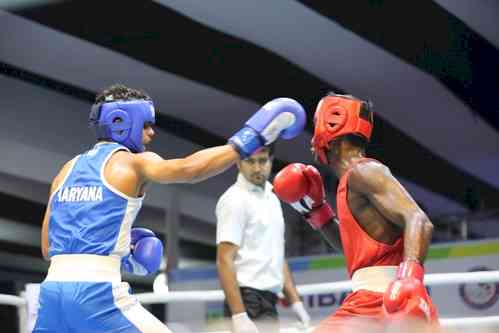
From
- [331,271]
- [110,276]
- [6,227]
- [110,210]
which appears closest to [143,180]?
[110,210]

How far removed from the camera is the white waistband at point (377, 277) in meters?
2.30

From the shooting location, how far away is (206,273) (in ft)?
24.6

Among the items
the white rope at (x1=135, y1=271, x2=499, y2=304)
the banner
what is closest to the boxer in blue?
the white rope at (x1=135, y1=271, x2=499, y2=304)

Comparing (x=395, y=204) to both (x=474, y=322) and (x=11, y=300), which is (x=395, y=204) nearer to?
(x=474, y=322)

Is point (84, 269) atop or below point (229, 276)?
below

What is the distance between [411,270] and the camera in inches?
80.3

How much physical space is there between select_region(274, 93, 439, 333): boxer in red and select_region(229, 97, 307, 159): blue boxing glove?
16 centimetres

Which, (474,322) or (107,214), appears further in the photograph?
(474,322)

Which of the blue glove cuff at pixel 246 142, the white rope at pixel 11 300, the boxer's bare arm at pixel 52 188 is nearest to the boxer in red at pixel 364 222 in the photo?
the blue glove cuff at pixel 246 142

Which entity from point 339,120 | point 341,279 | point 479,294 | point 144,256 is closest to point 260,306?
point 144,256

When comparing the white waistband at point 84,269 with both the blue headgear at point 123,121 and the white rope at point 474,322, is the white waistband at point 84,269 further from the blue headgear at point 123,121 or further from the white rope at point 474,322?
the white rope at point 474,322

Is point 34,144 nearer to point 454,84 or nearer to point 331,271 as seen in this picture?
point 331,271

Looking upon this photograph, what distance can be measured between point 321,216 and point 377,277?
1.71ft

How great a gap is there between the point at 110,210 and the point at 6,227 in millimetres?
10032
